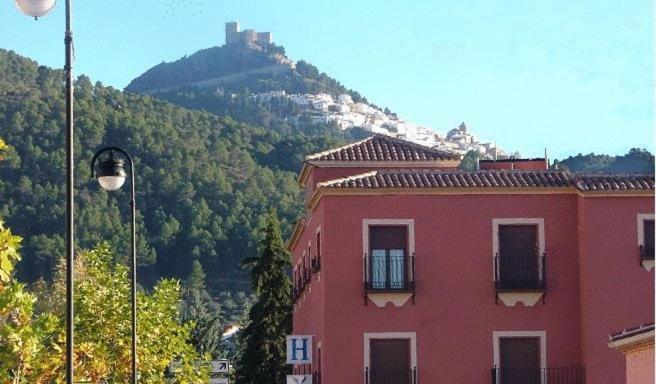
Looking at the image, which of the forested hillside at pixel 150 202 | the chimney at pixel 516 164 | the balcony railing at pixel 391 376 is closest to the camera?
the balcony railing at pixel 391 376

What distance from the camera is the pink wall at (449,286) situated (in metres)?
43.2

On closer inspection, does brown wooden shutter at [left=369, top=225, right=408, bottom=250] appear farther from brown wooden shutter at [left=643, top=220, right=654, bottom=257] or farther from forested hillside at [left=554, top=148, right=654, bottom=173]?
forested hillside at [left=554, top=148, right=654, bottom=173]

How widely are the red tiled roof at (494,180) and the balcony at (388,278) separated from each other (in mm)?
1764

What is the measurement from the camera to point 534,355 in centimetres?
4347

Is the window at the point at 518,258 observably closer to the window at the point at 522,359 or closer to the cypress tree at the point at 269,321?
the window at the point at 522,359

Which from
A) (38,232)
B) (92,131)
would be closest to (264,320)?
(38,232)

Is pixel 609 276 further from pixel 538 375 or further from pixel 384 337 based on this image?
pixel 384 337

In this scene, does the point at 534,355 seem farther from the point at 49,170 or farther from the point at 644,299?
the point at 49,170

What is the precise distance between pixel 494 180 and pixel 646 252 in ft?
13.8

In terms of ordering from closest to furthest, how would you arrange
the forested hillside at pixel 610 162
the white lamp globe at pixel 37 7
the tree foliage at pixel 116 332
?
1. the white lamp globe at pixel 37 7
2. the tree foliage at pixel 116 332
3. the forested hillside at pixel 610 162

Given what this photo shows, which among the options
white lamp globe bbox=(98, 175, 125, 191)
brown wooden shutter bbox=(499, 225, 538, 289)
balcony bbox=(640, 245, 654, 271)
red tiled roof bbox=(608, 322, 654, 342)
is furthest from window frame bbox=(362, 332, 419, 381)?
white lamp globe bbox=(98, 175, 125, 191)

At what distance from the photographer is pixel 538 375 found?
141 feet

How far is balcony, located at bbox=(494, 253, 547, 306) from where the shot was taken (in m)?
43.2

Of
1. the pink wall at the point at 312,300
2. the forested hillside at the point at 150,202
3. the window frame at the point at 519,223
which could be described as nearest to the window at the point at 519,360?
the window frame at the point at 519,223
